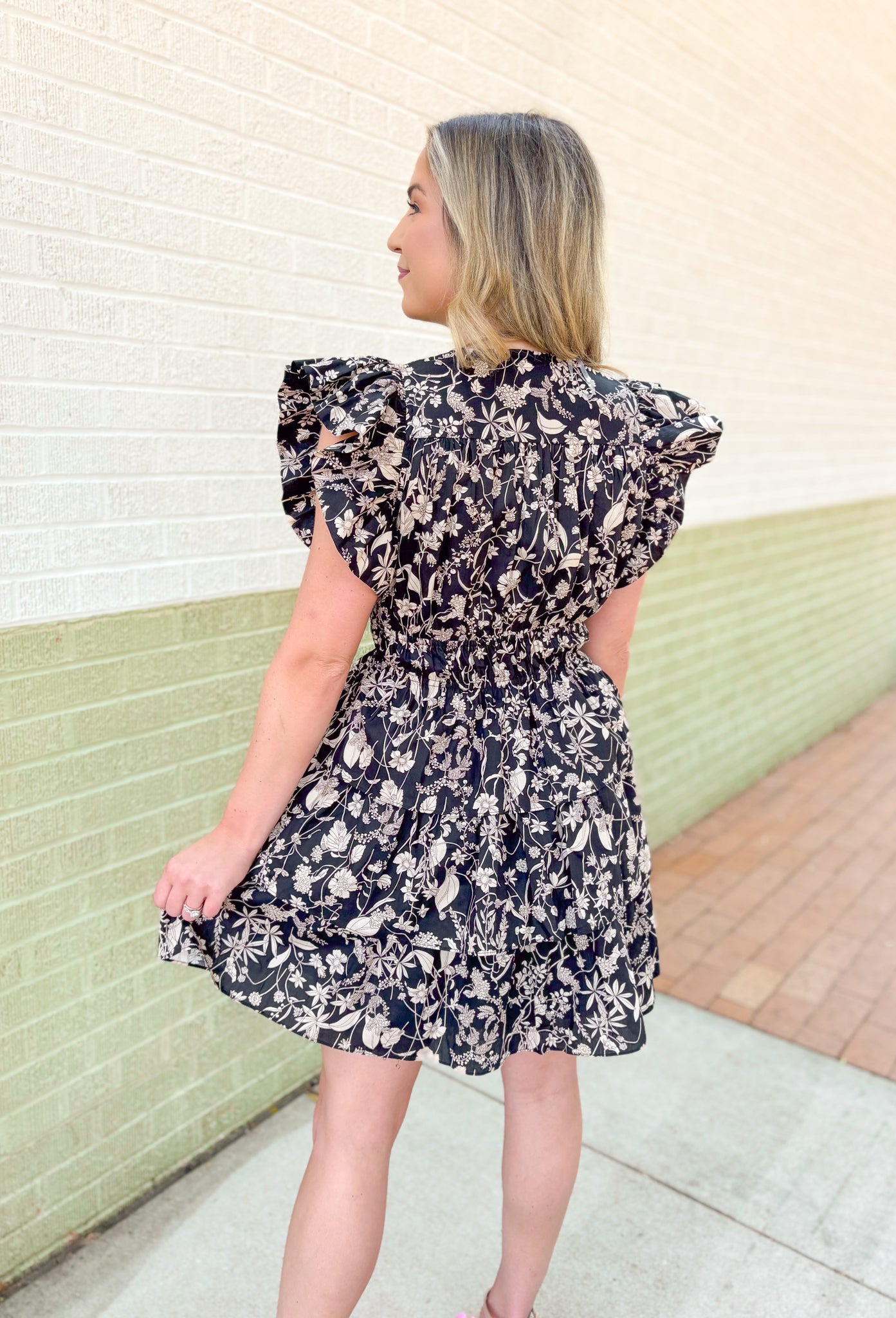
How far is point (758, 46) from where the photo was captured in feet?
12.3

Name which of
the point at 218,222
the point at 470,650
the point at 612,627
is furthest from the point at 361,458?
the point at 218,222

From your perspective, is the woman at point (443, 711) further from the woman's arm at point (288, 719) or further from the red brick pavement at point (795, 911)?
the red brick pavement at point (795, 911)

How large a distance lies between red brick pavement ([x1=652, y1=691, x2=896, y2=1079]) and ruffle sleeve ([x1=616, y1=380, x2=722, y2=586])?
1.73m

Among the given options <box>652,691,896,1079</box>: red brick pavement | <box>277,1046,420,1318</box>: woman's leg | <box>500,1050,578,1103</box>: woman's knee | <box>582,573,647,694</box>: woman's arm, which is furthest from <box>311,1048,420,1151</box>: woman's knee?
<box>652,691,896,1079</box>: red brick pavement

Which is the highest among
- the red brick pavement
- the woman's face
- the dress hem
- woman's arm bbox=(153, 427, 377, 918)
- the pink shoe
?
the woman's face

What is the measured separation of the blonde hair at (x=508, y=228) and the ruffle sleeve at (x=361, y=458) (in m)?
0.13

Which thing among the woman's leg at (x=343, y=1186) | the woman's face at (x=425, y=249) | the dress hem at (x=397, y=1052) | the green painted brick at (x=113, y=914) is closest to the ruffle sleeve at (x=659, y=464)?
the woman's face at (x=425, y=249)

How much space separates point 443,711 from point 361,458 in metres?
0.35

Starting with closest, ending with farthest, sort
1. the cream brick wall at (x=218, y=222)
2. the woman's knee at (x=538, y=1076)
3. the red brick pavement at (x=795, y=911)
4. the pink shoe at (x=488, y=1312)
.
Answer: the woman's knee at (x=538, y=1076) < the cream brick wall at (x=218, y=222) < the pink shoe at (x=488, y=1312) < the red brick pavement at (x=795, y=911)

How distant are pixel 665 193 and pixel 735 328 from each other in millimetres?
741

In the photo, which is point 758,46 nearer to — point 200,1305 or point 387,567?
point 387,567

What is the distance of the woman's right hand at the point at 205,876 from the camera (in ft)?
4.34

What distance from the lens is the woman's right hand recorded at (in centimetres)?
132

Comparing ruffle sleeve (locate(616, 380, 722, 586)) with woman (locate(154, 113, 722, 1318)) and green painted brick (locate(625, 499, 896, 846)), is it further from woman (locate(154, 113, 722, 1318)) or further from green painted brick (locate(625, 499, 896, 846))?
green painted brick (locate(625, 499, 896, 846))
